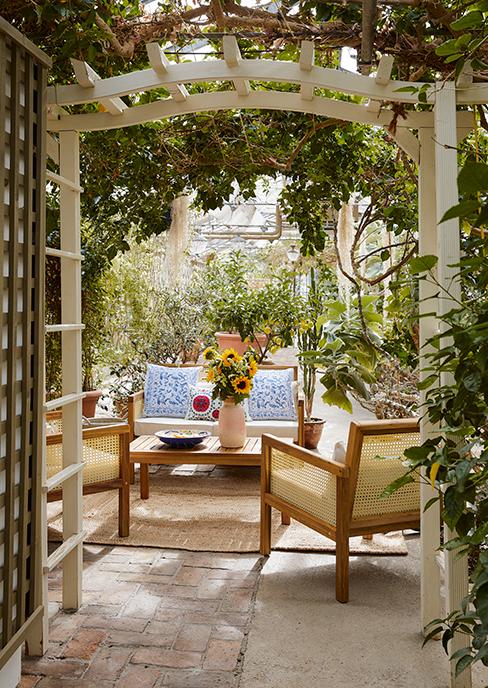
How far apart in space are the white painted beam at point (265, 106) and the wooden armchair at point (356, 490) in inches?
54.5

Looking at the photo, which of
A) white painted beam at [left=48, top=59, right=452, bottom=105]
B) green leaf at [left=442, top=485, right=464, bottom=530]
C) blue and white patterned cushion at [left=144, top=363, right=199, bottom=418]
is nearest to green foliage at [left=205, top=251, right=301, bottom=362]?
blue and white patterned cushion at [left=144, top=363, right=199, bottom=418]

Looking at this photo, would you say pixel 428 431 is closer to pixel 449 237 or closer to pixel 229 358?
pixel 449 237

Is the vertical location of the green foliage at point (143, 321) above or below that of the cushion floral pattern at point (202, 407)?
above

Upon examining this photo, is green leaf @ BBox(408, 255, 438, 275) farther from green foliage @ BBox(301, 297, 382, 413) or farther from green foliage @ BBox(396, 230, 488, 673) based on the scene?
green foliage @ BBox(301, 297, 382, 413)

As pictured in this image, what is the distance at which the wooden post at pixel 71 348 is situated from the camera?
9.36 feet

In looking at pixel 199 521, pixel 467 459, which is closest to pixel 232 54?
pixel 467 459

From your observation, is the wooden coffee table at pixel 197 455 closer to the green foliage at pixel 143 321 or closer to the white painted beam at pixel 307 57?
the green foliage at pixel 143 321

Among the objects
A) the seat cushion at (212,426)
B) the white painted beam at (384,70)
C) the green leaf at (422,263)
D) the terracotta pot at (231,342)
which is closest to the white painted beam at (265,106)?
the white painted beam at (384,70)

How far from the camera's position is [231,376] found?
4395 millimetres

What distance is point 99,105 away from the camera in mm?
2834

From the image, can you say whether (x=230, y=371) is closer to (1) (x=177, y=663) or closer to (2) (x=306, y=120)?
(2) (x=306, y=120)

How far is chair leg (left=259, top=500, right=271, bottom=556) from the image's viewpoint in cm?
364

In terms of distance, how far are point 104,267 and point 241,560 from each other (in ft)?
11.2

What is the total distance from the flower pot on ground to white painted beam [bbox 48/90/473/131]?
197 centimetres
